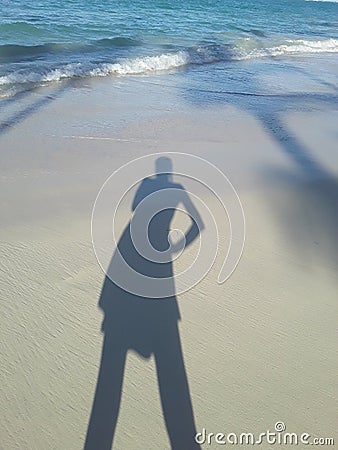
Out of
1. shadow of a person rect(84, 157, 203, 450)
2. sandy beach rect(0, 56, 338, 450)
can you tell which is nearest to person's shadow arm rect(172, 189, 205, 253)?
shadow of a person rect(84, 157, 203, 450)

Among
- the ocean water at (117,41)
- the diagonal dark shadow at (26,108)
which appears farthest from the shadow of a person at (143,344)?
the ocean water at (117,41)

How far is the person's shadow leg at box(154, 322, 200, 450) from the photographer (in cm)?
260

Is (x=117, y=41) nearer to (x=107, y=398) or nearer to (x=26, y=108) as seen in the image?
(x=26, y=108)

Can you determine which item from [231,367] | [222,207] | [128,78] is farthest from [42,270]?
[128,78]

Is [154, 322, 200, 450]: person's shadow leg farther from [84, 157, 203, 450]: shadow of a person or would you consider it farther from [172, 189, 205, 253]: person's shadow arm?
[172, 189, 205, 253]: person's shadow arm

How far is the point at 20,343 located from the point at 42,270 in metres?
0.79

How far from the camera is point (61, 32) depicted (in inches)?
586

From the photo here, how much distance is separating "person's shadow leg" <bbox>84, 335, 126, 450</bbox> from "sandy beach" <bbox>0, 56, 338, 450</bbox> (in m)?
0.05

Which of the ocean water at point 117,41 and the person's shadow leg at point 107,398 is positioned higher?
the ocean water at point 117,41

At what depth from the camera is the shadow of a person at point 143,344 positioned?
2633 millimetres

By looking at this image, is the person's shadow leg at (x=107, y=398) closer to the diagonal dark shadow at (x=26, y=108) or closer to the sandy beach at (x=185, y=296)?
the sandy beach at (x=185, y=296)

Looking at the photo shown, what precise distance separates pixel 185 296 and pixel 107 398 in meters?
1.10

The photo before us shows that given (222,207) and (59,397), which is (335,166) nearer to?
(222,207)

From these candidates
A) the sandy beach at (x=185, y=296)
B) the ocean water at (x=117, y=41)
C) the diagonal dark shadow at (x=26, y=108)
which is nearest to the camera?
the sandy beach at (x=185, y=296)
